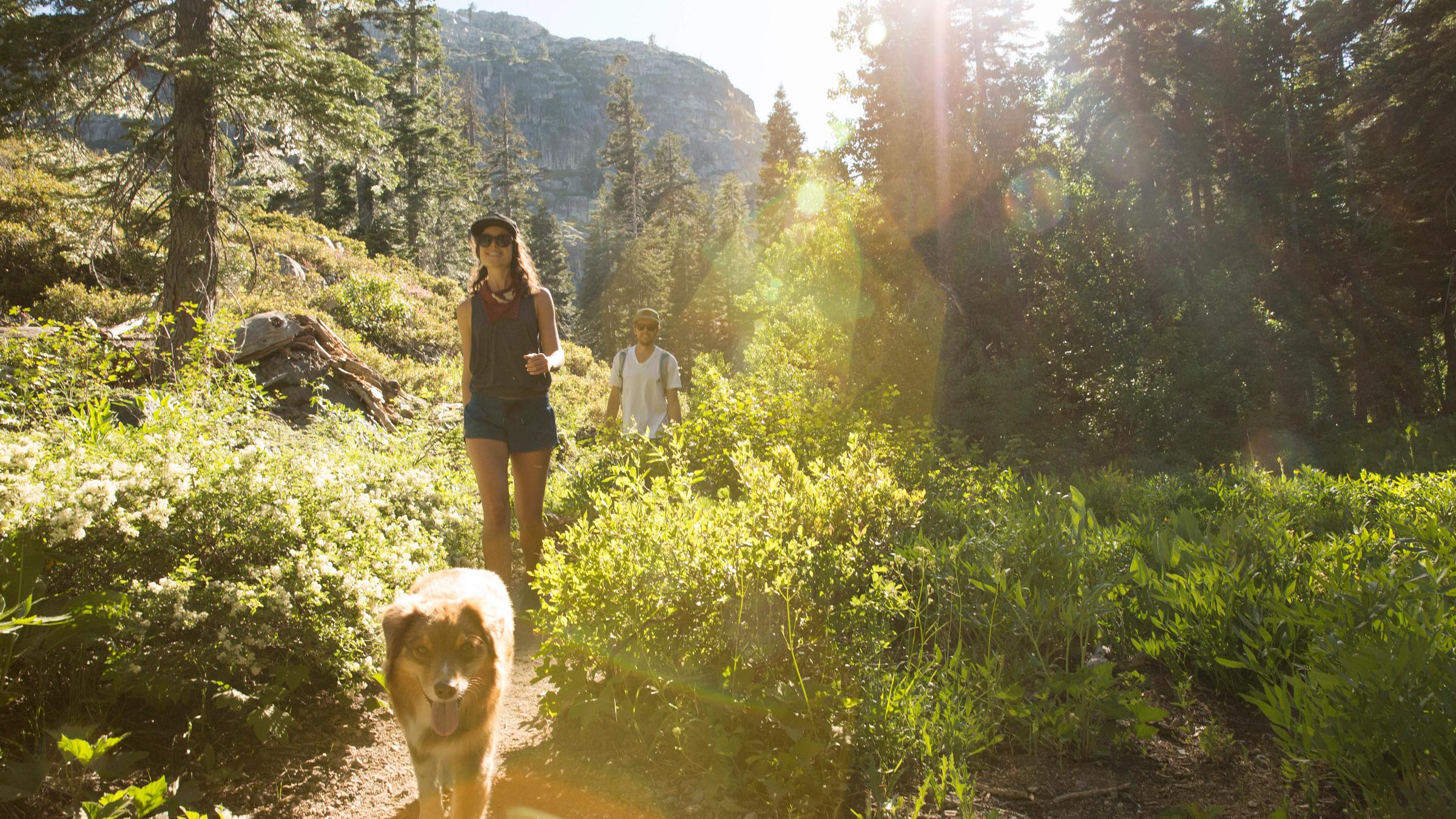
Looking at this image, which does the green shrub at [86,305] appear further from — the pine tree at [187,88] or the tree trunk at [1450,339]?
the tree trunk at [1450,339]

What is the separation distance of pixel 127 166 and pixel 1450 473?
1524 cm

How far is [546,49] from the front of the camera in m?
190

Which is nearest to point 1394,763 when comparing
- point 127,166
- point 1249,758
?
point 1249,758

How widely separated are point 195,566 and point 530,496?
1876 mm

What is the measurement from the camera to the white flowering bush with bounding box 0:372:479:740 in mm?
2926

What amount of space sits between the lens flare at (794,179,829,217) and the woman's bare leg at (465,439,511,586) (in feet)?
74.3

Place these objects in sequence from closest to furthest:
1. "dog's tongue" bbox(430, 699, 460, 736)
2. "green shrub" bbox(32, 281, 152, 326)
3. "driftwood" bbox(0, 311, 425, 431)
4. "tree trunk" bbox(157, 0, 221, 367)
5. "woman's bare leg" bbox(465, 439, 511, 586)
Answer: "dog's tongue" bbox(430, 699, 460, 736)
"woman's bare leg" bbox(465, 439, 511, 586)
"tree trunk" bbox(157, 0, 221, 367)
"driftwood" bbox(0, 311, 425, 431)
"green shrub" bbox(32, 281, 152, 326)

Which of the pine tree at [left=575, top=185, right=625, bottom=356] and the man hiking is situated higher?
the pine tree at [left=575, top=185, right=625, bottom=356]

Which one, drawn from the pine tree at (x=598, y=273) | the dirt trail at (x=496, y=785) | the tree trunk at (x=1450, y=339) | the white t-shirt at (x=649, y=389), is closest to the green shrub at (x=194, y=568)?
the dirt trail at (x=496, y=785)

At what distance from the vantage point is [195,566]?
3.29 meters

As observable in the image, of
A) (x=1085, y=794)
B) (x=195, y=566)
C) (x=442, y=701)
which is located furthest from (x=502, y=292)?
(x=1085, y=794)

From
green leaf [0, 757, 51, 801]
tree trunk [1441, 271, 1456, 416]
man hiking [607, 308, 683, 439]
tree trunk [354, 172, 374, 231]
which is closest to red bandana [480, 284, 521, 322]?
man hiking [607, 308, 683, 439]

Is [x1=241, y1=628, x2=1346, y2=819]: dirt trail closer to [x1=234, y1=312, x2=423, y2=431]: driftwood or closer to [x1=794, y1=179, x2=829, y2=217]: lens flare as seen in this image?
[x1=234, y1=312, x2=423, y2=431]: driftwood

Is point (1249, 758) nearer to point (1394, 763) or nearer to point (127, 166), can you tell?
point (1394, 763)
